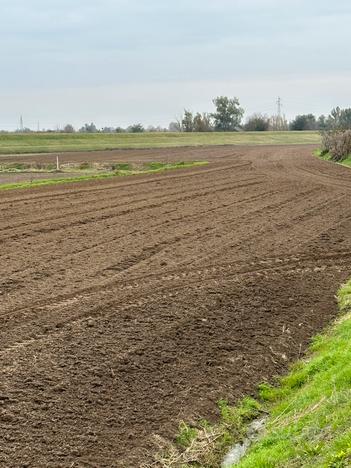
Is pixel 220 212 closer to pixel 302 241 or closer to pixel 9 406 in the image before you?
pixel 302 241

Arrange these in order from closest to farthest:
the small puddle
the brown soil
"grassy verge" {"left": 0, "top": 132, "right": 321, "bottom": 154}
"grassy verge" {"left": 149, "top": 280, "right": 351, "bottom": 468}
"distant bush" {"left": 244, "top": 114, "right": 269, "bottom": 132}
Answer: "grassy verge" {"left": 149, "top": 280, "right": 351, "bottom": 468} → the small puddle → the brown soil → "grassy verge" {"left": 0, "top": 132, "right": 321, "bottom": 154} → "distant bush" {"left": 244, "top": 114, "right": 269, "bottom": 132}

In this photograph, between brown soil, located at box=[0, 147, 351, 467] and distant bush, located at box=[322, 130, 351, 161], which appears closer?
brown soil, located at box=[0, 147, 351, 467]

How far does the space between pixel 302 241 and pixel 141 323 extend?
284 inches

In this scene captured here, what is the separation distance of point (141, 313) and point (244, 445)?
3577 millimetres

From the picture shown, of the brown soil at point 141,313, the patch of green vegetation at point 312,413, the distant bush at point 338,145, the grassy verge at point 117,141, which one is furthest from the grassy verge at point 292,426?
the grassy verge at point 117,141

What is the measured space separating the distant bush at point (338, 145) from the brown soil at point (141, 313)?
24.7 m

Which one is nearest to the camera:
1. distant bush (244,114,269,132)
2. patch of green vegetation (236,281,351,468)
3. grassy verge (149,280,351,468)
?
patch of green vegetation (236,281,351,468)

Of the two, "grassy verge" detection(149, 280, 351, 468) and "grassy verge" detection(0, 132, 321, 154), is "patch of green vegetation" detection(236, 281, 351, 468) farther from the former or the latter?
"grassy verge" detection(0, 132, 321, 154)

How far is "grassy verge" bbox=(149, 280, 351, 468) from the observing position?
21.2 ft

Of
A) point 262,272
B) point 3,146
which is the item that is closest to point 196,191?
point 262,272

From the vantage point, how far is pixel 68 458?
22.6ft

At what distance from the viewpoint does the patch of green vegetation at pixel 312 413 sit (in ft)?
20.8

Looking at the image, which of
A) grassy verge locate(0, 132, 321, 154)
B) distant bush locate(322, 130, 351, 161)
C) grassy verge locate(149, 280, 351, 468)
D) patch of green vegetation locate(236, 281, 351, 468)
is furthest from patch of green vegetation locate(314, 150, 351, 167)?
grassy verge locate(149, 280, 351, 468)

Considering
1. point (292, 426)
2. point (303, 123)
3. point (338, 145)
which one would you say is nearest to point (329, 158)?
point (338, 145)
